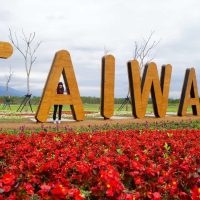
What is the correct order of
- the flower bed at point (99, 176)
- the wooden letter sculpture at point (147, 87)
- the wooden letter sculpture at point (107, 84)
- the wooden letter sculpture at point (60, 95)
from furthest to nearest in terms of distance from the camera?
1. the wooden letter sculpture at point (147, 87)
2. the wooden letter sculpture at point (107, 84)
3. the wooden letter sculpture at point (60, 95)
4. the flower bed at point (99, 176)

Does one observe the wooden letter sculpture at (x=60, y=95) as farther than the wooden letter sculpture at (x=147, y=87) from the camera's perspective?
No

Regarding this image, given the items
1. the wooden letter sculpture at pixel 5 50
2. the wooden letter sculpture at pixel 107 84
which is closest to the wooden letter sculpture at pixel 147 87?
the wooden letter sculpture at pixel 107 84

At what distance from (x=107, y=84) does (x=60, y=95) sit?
2.19 meters

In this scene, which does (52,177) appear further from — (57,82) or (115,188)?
(57,82)

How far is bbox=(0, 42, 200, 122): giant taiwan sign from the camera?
1415cm

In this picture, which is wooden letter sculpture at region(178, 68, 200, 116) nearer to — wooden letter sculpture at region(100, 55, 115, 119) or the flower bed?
wooden letter sculpture at region(100, 55, 115, 119)

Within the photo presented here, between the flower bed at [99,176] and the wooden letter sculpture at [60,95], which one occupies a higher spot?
the wooden letter sculpture at [60,95]

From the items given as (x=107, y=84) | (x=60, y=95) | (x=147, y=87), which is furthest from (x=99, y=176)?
(x=147, y=87)

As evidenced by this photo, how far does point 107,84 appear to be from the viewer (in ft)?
51.1

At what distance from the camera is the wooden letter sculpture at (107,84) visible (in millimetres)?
15492

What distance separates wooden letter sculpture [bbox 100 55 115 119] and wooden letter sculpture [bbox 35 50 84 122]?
42.9 inches

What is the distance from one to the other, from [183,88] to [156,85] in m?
2.69

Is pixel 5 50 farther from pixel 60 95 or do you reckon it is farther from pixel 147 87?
pixel 147 87

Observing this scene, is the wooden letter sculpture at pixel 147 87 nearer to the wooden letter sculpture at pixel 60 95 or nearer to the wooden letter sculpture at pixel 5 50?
the wooden letter sculpture at pixel 60 95
